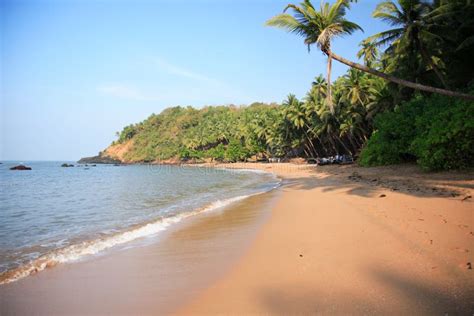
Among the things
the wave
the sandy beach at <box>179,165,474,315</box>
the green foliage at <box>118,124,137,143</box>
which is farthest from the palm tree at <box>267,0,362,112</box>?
the green foliage at <box>118,124,137,143</box>

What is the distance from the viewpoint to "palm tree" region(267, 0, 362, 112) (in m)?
9.70

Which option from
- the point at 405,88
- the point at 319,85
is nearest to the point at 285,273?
the point at 405,88

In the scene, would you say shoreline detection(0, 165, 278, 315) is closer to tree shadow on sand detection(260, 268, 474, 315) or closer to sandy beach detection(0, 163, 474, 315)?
sandy beach detection(0, 163, 474, 315)

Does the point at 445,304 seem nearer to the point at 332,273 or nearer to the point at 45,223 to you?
the point at 332,273

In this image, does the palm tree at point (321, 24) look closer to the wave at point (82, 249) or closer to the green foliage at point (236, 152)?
the wave at point (82, 249)

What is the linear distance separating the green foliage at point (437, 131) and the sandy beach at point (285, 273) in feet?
25.0

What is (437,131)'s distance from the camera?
13797 mm

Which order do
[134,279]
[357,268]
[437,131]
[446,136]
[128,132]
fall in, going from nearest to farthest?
[357,268]
[134,279]
[446,136]
[437,131]
[128,132]

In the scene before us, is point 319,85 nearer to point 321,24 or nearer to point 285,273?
point 321,24

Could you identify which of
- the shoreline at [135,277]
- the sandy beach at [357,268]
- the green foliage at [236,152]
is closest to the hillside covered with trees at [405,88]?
the sandy beach at [357,268]

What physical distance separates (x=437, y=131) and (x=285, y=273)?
1345 cm

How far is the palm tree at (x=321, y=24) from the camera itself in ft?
31.8

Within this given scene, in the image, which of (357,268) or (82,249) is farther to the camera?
(82,249)

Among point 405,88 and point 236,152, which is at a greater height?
point 405,88
